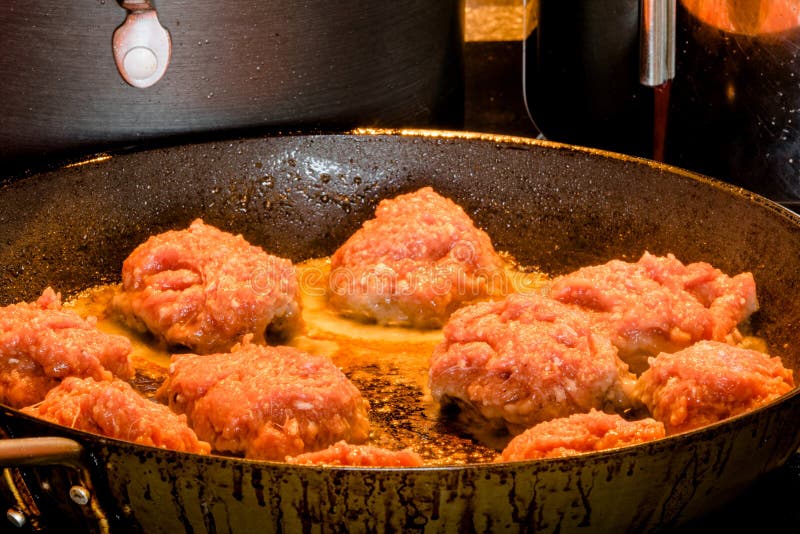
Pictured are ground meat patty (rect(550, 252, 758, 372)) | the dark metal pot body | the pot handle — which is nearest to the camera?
the pot handle

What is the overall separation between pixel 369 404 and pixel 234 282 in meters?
0.53

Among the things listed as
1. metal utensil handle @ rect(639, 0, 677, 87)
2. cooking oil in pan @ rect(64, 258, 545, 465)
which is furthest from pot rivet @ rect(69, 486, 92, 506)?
metal utensil handle @ rect(639, 0, 677, 87)

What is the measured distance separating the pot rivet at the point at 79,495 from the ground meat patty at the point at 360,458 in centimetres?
37

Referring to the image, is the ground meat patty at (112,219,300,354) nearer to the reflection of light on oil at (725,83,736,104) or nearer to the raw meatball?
the raw meatball

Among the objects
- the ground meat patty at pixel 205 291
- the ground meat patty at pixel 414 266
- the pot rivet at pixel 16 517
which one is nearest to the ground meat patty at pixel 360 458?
the pot rivet at pixel 16 517

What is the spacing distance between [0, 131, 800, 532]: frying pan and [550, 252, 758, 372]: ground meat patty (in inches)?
4.5

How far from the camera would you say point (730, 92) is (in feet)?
9.62

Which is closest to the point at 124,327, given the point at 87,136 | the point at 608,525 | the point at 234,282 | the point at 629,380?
the point at 234,282

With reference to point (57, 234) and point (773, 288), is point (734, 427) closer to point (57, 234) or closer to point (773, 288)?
point (773, 288)

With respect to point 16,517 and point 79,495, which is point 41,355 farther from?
point 79,495

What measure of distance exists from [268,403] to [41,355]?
0.56 m

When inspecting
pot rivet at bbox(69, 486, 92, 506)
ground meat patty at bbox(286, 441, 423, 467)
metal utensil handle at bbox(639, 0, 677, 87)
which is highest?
metal utensil handle at bbox(639, 0, 677, 87)

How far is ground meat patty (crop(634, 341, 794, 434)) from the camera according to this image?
206 cm

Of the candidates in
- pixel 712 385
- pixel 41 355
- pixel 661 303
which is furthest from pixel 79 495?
pixel 661 303
